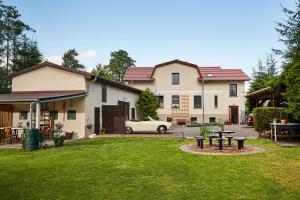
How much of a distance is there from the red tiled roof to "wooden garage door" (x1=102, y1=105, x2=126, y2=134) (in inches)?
527

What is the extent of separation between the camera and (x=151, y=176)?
867 centimetres

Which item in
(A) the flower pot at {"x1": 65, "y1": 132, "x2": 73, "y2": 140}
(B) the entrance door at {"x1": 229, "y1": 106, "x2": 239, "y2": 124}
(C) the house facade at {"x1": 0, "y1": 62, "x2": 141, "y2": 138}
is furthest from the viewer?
(B) the entrance door at {"x1": 229, "y1": 106, "x2": 239, "y2": 124}

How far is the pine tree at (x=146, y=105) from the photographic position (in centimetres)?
3212

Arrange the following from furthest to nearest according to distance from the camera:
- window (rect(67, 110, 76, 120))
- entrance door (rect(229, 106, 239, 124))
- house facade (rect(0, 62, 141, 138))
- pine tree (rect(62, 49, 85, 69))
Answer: pine tree (rect(62, 49, 85, 69)) < entrance door (rect(229, 106, 239, 124)) < window (rect(67, 110, 76, 120)) < house facade (rect(0, 62, 141, 138))

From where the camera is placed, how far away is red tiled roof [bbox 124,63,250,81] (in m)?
35.9

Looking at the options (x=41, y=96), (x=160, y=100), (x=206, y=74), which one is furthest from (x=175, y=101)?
(x=41, y=96)

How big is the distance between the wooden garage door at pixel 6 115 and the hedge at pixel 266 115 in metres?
16.7

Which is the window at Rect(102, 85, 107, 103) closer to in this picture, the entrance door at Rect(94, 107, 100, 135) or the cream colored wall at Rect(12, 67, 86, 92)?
the entrance door at Rect(94, 107, 100, 135)

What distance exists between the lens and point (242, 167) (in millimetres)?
9594

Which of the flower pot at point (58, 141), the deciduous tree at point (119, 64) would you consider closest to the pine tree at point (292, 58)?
the flower pot at point (58, 141)

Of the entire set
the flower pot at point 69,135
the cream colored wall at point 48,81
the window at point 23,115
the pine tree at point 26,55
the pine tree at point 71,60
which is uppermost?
the pine tree at point 71,60

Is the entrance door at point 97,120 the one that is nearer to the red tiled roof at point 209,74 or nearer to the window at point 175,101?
the red tiled roof at point 209,74

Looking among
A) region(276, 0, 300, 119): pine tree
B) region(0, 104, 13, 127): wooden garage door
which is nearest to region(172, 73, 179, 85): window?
region(276, 0, 300, 119): pine tree

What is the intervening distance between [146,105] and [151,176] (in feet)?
77.7
